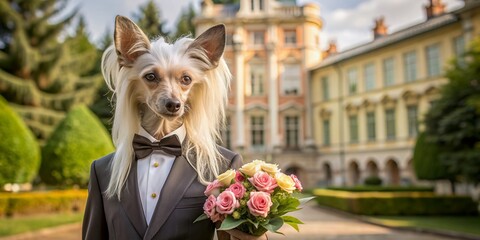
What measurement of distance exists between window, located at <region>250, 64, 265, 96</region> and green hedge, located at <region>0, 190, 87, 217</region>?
20258mm

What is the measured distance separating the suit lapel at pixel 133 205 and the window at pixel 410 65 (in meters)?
28.0

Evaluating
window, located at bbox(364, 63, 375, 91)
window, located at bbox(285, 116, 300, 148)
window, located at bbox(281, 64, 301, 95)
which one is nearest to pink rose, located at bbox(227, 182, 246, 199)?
window, located at bbox(364, 63, 375, 91)

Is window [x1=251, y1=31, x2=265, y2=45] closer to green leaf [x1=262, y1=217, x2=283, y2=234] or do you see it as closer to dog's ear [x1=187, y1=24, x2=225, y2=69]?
dog's ear [x1=187, y1=24, x2=225, y2=69]

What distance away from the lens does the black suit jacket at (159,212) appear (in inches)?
83.5

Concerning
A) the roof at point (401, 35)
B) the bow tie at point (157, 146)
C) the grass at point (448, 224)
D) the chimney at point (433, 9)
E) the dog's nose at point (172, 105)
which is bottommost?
the grass at point (448, 224)

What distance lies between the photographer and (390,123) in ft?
97.8

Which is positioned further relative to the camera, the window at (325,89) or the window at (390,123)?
the window at (325,89)

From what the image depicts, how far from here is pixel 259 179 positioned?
201cm

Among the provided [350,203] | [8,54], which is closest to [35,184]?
[8,54]

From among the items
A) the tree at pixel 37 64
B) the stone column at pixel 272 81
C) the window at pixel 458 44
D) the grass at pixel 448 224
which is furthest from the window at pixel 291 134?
the grass at pixel 448 224

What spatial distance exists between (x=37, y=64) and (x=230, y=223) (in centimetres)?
2836

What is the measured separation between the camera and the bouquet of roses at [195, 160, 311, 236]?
192 centimetres

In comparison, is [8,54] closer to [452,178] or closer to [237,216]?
[452,178]

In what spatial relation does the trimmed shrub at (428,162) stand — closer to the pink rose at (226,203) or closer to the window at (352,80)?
the window at (352,80)
